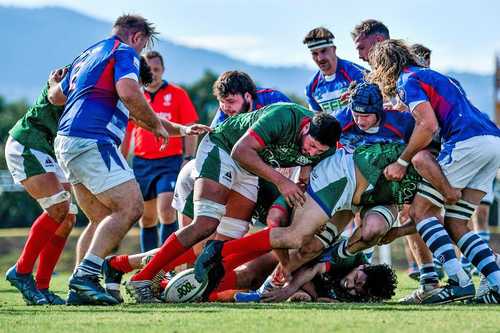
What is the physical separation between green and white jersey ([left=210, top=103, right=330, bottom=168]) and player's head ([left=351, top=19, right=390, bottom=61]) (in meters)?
2.54

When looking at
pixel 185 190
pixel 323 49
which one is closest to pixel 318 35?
pixel 323 49

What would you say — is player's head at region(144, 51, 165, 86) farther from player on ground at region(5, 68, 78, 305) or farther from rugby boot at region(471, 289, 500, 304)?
rugby boot at region(471, 289, 500, 304)

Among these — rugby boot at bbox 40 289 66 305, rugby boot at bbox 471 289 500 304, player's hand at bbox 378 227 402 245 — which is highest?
player's hand at bbox 378 227 402 245

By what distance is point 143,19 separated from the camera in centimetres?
939

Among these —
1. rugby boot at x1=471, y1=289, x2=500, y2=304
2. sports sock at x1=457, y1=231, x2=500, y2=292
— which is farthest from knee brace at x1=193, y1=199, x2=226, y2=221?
rugby boot at x1=471, y1=289, x2=500, y2=304

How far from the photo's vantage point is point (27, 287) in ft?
30.6

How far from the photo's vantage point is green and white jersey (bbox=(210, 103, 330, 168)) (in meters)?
8.70

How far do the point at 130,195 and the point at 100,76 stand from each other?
98 cm

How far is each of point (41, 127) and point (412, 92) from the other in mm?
3191

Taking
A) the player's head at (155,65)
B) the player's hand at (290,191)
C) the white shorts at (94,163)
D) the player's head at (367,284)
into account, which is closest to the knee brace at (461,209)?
the player's head at (367,284)

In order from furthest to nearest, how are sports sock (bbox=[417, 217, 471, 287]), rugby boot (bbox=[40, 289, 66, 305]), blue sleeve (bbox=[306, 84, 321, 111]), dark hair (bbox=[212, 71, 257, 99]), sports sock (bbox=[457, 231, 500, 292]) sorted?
blue sleeve (bbox=[306, 84, 321, 111]) → dark hair (bbox=[212, 71, 257, 99]) → rugby boot (bbox=[40, 289, 66, 305]) → sports sock (bbox=[417, 217, 471, 287]) → sports sock (bbox=[457, 231, 500, 292])

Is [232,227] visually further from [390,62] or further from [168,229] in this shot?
[168,229]

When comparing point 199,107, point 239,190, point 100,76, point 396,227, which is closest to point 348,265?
point 396,227

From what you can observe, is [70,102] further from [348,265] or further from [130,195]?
[348,265]
